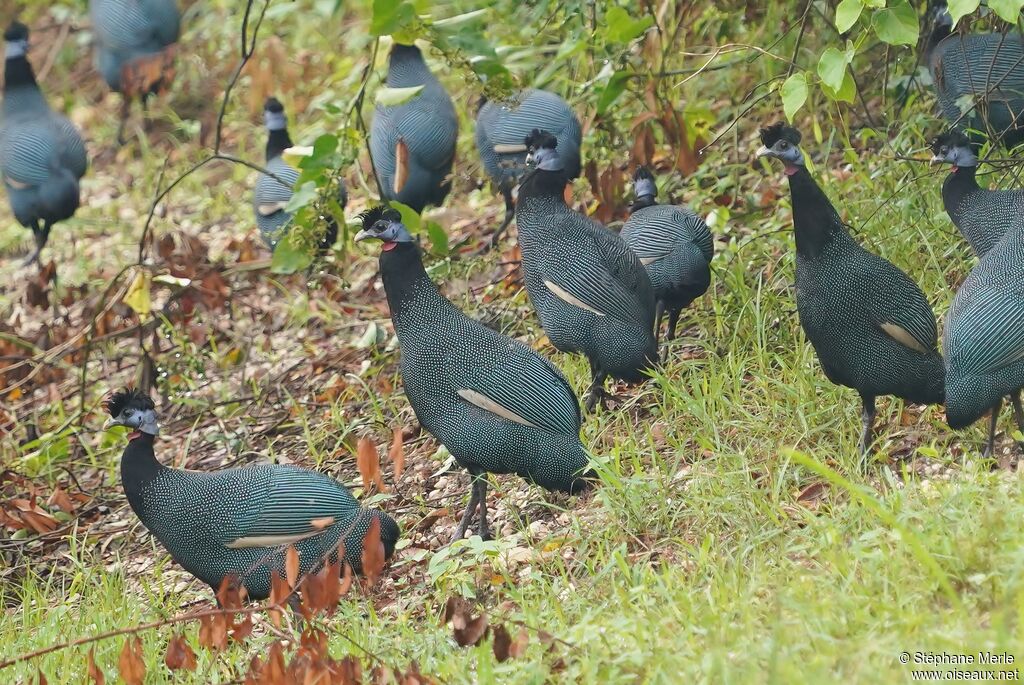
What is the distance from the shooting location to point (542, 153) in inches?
210

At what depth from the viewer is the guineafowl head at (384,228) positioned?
4805 millimetres

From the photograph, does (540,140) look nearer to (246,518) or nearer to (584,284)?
(584,284)

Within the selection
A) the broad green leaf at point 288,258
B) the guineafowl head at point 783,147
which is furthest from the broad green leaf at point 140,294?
the guineafowl head at point 783,147

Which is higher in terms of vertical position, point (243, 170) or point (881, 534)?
point (881, 534)

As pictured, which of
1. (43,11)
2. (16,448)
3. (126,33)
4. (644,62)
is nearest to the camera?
(16,448)

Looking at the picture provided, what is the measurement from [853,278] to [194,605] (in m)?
2.53

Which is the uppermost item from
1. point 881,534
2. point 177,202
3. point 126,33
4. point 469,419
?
point 881,534

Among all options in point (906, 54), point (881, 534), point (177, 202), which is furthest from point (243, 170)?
point (881, 534)

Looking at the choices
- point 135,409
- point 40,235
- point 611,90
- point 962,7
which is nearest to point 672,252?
point 611,90

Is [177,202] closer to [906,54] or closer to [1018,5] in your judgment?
[906,54]

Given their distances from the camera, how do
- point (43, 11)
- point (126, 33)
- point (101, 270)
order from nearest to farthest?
point (101, 270) < point (126, 33) < point (43, 11)

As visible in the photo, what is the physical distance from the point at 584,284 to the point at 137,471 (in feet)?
5.68

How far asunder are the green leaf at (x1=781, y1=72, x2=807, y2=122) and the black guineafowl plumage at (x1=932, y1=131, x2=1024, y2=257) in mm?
845

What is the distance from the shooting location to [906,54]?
651 centimetres
